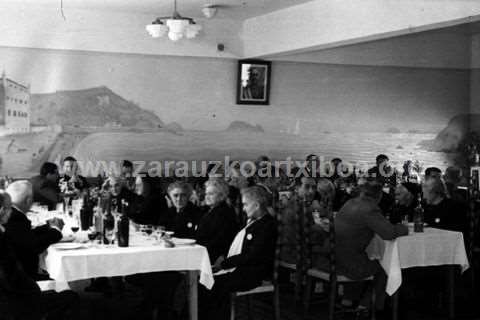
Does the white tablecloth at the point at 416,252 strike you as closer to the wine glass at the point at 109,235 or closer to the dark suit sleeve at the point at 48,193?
the wine glass at the point at 109,235

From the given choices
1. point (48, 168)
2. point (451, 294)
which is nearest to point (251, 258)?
point (451, 294)

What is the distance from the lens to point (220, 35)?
10.8m

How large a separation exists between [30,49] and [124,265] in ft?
18.2

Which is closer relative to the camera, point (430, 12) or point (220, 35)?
point (430, 12)

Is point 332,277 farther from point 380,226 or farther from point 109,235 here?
point 109,235

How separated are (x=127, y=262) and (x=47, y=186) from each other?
401 cm

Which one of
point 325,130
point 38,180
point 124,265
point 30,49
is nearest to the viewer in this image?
point 124,265

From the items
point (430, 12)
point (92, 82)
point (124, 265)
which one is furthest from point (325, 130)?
point (124, 265)

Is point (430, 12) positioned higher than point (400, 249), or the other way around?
point (430, 12)

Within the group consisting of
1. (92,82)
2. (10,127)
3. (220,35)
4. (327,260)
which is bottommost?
(327,260)

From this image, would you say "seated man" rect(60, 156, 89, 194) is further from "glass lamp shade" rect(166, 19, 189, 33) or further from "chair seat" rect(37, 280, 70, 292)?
"chair seat" rect(37, 280, 70, 292)

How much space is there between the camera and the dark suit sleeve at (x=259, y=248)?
5457mm

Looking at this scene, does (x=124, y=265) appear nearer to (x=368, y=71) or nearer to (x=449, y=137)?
(x=368, y=71)

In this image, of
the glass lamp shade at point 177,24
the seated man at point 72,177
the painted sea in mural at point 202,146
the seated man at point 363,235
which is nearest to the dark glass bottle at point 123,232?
the seated man at point 363,235
